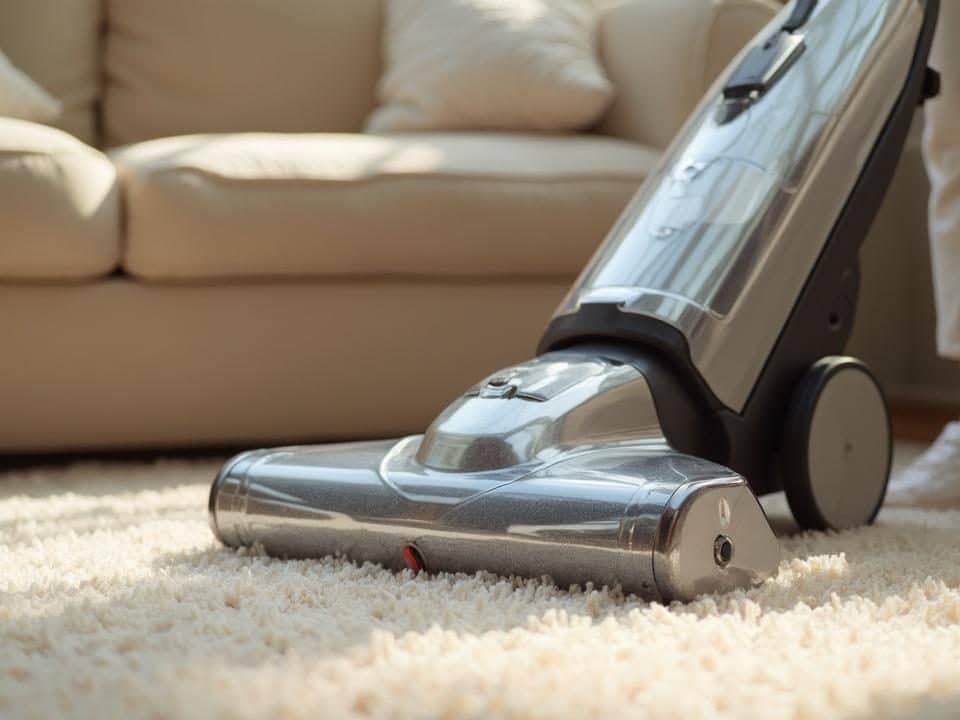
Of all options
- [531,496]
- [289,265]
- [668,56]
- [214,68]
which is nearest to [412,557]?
[531,496]

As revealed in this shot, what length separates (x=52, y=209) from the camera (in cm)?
158

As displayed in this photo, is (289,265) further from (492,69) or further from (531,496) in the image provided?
(531,496)

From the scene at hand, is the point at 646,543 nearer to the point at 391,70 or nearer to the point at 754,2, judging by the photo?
the point at 754,2

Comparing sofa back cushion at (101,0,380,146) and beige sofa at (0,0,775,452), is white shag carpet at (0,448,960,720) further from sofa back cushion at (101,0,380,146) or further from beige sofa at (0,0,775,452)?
sofa back cushion at (101,0,380,146)

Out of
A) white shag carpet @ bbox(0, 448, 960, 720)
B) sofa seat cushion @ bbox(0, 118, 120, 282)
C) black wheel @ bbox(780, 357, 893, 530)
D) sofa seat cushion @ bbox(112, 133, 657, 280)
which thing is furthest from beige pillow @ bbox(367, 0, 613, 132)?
white shag carpet @ bbox(0, 448, 960, 720)

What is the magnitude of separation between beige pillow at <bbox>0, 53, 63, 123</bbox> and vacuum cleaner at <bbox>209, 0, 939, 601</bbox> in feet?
3.33

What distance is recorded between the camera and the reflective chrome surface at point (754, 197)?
1.11m

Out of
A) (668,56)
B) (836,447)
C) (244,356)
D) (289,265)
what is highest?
(668,56)

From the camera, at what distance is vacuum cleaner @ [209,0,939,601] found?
0.91m

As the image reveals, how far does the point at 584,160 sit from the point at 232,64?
683mm

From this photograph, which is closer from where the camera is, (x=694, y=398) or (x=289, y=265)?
(x=694, y=398)

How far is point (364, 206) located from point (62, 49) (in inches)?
30.4

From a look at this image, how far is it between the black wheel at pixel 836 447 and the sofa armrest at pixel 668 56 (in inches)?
34.7

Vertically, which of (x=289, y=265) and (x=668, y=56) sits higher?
(x=668, y=56)
